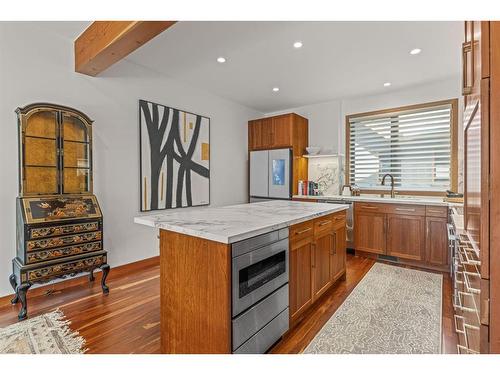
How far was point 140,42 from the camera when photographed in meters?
2.24

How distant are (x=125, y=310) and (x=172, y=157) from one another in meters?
2.15

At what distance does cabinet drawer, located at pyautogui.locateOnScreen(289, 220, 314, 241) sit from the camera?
1.93m

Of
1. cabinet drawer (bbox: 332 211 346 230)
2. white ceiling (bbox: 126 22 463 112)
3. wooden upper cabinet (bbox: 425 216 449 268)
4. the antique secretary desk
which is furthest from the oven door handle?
wooden upper cabinet (bbox: 425 216 449 268)

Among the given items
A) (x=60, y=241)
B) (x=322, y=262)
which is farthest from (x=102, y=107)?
(x=322, y=262)

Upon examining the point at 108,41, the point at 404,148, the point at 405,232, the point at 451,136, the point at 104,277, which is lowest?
the point at 104,277

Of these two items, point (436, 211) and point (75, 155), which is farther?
point (436, 211)

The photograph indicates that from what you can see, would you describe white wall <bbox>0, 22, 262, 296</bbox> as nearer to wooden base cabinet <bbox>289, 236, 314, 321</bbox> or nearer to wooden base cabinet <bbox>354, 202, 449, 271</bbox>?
wooden base cabinet <bbox>289, 236, 314, 321</bbox>

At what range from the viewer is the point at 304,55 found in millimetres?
3053

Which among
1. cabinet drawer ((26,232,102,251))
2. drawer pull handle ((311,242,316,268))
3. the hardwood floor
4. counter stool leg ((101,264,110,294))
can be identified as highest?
cabinet drawer ((26,232,102,251))

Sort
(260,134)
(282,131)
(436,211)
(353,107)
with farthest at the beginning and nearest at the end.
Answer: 1. (260,134)
2. (282,131)
3. (353,107)
4. (436,211)

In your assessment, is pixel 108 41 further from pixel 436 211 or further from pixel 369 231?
pixel 436 211

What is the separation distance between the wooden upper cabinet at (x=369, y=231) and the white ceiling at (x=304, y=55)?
2058mm
